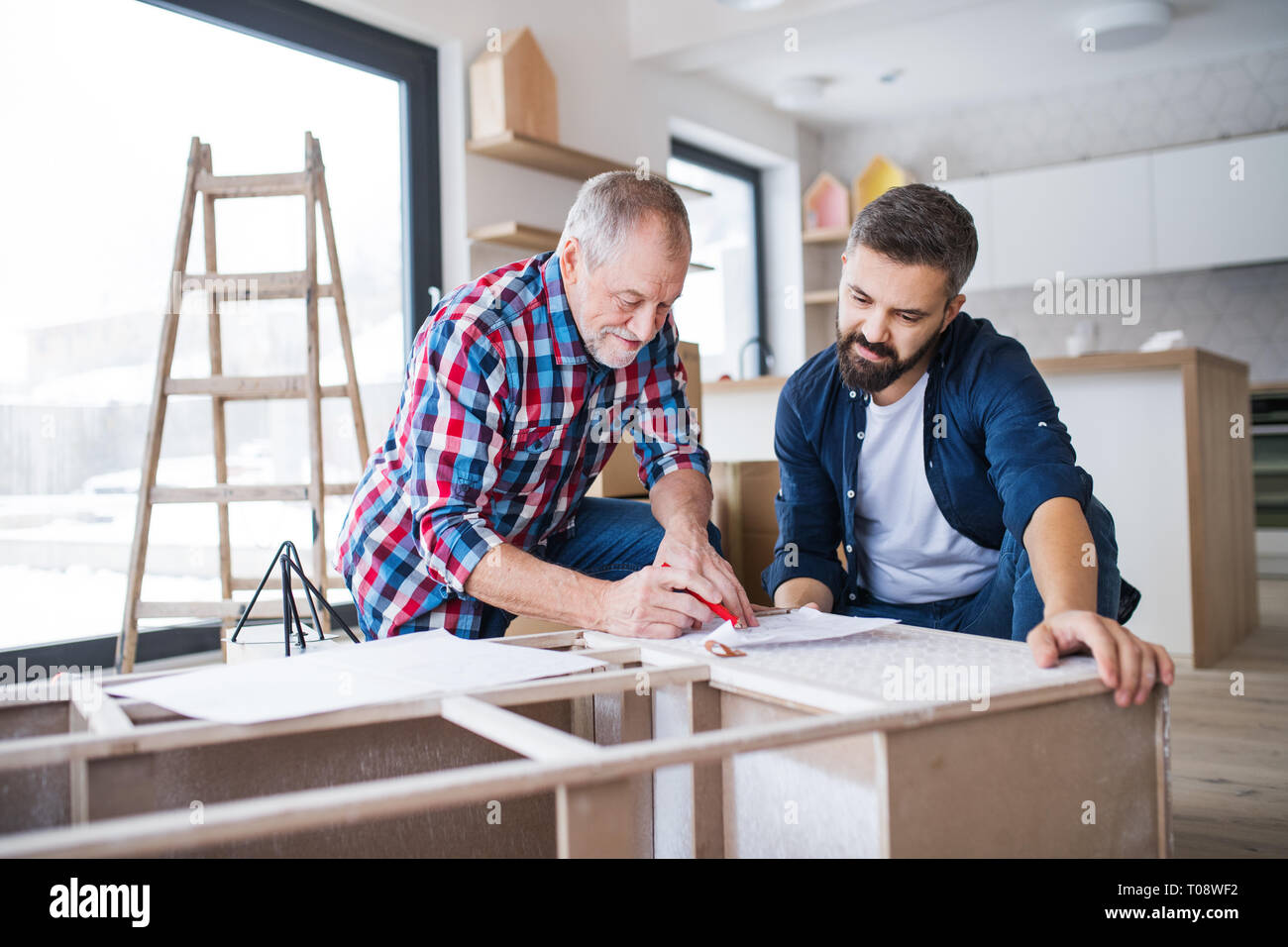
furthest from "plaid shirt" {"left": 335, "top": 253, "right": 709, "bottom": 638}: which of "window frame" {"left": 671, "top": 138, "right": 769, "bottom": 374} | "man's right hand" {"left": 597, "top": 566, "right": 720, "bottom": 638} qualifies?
"window frame" {"left": 671, "top": 138, "right": 769, "bottom": 374}

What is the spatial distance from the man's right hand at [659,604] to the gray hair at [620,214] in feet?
1.47

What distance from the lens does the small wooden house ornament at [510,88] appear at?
347 cm

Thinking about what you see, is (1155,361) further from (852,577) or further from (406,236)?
(406,236)

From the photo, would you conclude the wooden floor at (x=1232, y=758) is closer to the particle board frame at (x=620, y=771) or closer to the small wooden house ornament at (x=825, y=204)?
the particle board frame at (x=620, y=771)

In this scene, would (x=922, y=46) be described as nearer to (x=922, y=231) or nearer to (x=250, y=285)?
(x=250, y=285)

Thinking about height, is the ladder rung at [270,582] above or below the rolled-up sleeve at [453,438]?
below

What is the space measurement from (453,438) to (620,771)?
81 cm

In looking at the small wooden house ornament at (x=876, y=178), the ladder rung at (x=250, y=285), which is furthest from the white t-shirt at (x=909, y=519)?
the small wooden house ornament at (x=876, y=178)

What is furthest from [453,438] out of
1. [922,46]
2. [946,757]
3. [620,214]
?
[922,46]

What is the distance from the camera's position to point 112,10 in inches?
108

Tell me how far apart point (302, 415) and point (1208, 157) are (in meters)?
4.22

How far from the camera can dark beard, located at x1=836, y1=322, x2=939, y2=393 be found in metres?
1.47

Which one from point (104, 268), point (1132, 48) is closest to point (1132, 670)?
point (104, 268)

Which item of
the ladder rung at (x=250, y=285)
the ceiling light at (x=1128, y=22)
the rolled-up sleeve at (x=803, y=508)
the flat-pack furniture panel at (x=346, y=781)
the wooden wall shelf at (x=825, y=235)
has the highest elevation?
the ceiling light at (x=1128, y=22)
